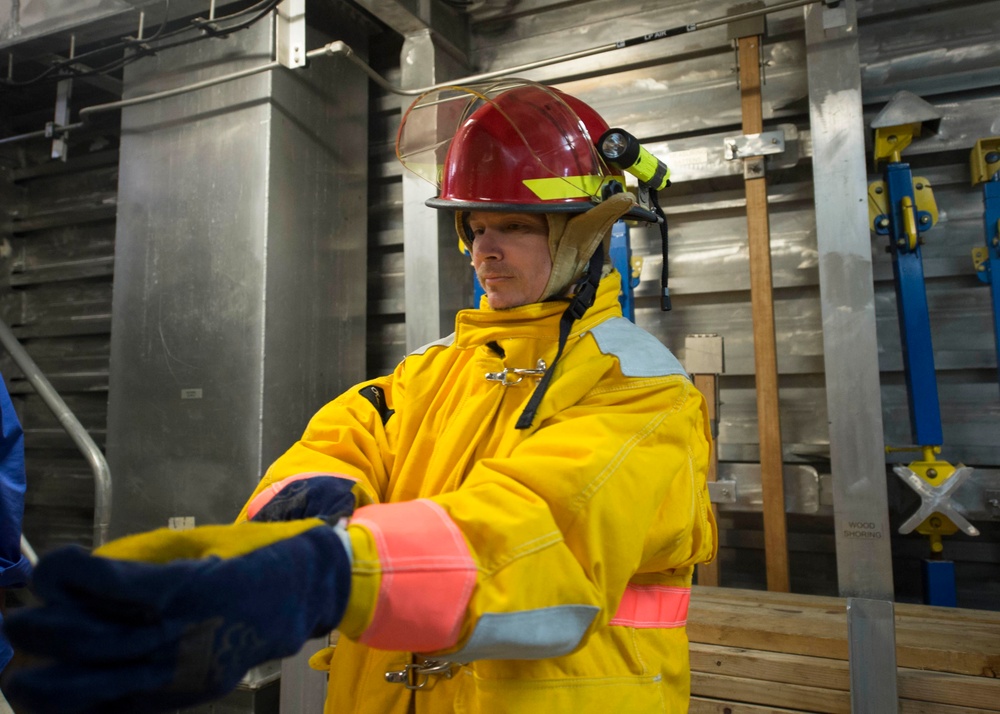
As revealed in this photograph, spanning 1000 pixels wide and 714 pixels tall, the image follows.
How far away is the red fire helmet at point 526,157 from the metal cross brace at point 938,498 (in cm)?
185

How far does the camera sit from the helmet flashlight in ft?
4.88

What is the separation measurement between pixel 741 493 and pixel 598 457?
8.21ft

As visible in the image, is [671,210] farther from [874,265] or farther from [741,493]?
[741,493]

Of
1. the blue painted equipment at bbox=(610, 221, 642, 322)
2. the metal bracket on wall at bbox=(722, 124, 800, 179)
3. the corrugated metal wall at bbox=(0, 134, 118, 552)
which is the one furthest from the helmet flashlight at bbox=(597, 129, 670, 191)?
the corrugated metal wall at bbox=(0, 134, 118, 552)

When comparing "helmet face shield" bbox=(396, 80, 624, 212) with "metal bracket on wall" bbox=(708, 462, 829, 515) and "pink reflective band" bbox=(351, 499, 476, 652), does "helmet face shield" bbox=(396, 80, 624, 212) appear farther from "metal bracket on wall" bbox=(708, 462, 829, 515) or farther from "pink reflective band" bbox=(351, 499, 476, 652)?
"metal bracket on wall" bbox=(708, 462, 829, 515)

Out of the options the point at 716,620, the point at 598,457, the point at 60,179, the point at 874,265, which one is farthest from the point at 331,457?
the point at 60,179

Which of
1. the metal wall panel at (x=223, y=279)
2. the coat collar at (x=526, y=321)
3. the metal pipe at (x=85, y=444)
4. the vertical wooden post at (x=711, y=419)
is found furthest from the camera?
the metal pipe at (x=85, y=444)

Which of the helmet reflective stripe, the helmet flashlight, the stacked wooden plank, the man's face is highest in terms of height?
the helmet flashlight

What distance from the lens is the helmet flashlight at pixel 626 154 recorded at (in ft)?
4.88

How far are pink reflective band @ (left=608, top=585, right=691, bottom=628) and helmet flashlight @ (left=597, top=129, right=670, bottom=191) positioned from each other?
86 centimetres

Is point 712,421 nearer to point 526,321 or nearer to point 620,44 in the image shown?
point 620,44

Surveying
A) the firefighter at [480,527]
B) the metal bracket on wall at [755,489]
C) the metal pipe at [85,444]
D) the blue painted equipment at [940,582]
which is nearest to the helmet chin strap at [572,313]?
the firefighter at [480,527]

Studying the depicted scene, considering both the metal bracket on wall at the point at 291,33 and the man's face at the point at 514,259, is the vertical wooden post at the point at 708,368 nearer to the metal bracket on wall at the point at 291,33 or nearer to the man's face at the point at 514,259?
the man's face at the point at 514,259

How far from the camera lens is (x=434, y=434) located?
4.58 feet
